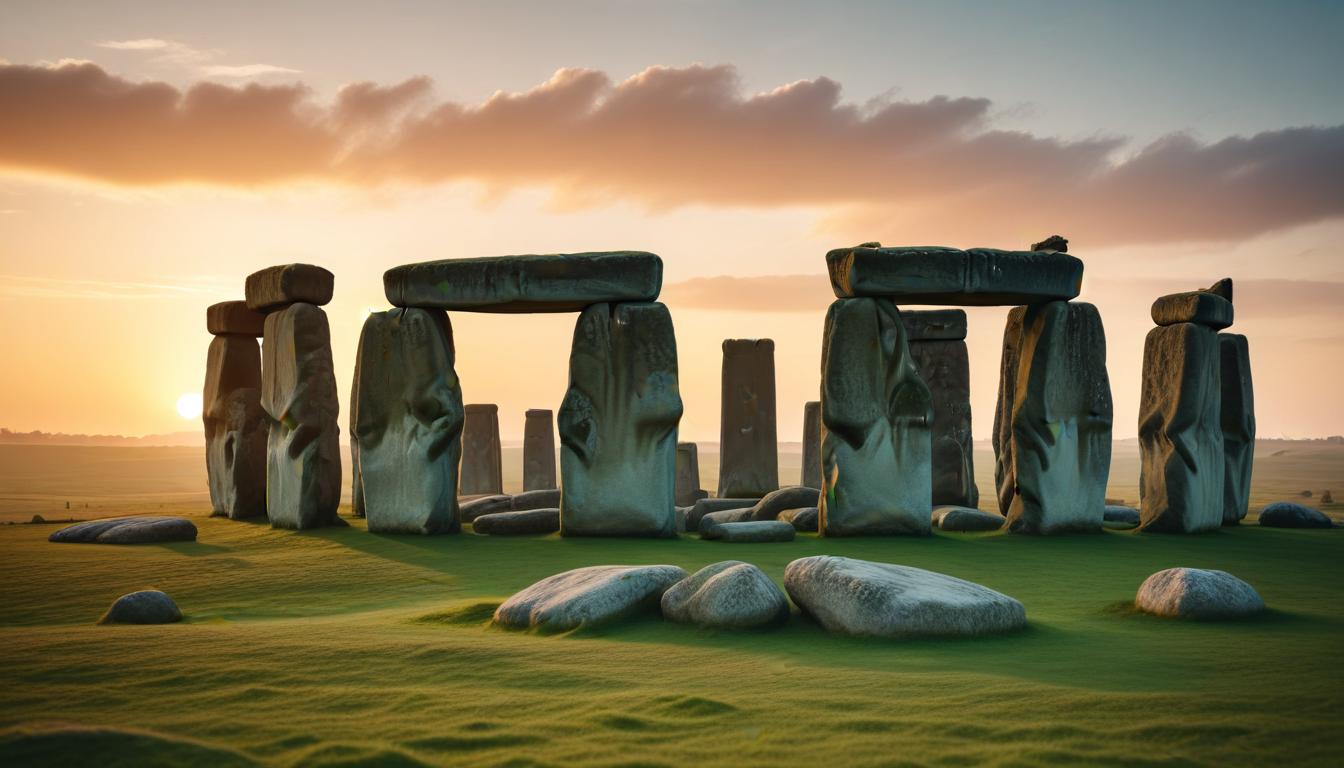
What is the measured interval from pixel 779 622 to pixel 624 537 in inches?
241

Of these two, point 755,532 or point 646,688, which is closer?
point 646,688

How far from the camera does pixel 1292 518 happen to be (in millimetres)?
15258

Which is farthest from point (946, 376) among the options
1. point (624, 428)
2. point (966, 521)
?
point (624, 428)

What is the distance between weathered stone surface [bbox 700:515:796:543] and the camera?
1222 cm

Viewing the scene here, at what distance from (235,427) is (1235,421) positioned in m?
13.4

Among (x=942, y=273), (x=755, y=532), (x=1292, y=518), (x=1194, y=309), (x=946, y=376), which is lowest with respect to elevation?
(x=1292, y=518)

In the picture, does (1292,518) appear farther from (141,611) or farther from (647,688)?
(141,611)

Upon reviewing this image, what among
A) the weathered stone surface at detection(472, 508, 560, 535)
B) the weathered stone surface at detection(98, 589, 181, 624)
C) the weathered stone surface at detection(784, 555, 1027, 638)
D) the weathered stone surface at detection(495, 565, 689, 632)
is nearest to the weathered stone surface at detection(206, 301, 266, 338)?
the weathered stone surface at detection(472, 508, 560, 535)

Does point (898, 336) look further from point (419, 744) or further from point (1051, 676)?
point (419, 744)

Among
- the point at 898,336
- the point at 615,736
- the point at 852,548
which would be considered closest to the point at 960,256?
the point at 898,336

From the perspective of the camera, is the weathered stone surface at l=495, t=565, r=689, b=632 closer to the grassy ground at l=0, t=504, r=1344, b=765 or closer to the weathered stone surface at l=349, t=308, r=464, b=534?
the grassy ground at l=0, t=504, r=1344, b=765

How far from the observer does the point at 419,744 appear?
4.40m

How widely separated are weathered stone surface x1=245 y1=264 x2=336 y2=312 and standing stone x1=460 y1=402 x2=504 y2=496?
8944 mm

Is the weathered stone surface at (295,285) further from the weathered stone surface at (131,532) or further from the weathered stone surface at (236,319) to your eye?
the weathered stone surface at (131,532)
